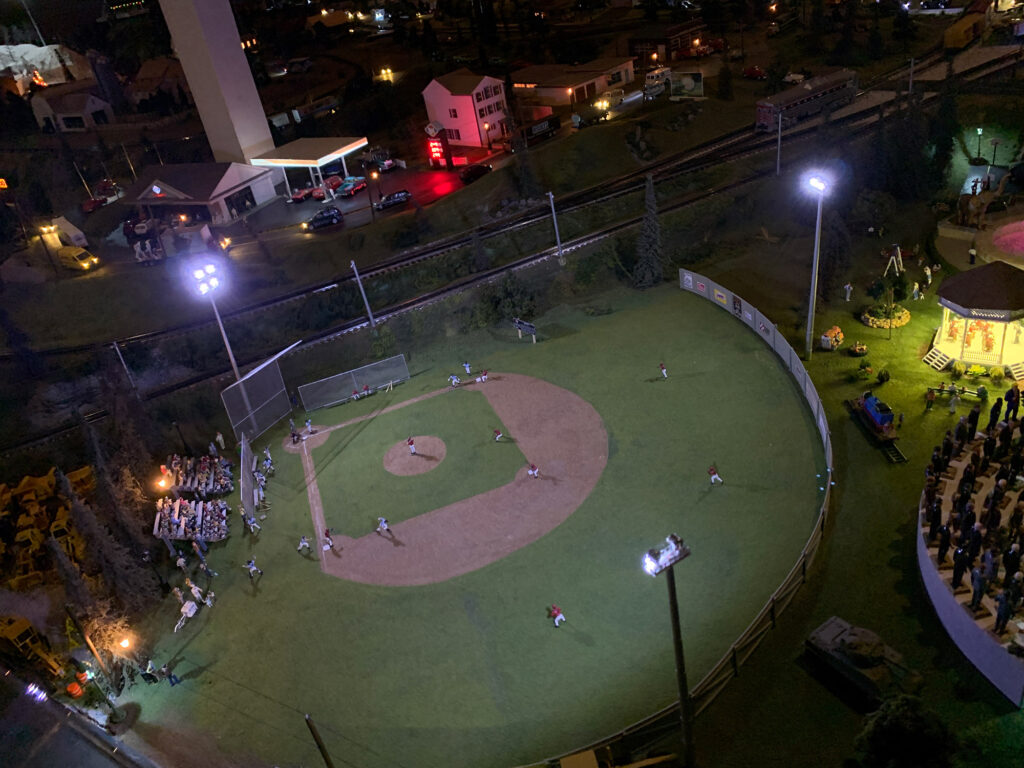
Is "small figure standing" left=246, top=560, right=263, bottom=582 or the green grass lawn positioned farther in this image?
the green grass lawn

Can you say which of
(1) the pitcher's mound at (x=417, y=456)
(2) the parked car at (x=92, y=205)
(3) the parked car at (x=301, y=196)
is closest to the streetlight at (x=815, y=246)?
(1) the pitcher's mound at (x=417, y=456)

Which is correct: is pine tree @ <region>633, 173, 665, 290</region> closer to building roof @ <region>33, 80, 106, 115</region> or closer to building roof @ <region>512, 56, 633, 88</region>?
building roof @ <region>512, 56, 633, 88</region>

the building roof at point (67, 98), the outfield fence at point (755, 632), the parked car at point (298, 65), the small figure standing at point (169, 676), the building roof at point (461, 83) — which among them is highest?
the building roof at point (67, 98)

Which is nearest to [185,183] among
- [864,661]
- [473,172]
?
[473,172]

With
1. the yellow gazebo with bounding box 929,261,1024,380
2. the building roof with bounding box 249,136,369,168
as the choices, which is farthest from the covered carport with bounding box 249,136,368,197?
the yellow gazebo with bounding box 929,261,1024,380

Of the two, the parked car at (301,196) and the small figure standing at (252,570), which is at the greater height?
the parked car at (301,196)

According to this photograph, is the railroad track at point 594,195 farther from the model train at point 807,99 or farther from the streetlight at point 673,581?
the streetlight at point 673,581

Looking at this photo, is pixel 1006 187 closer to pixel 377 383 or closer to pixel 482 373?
pixel 482 373
